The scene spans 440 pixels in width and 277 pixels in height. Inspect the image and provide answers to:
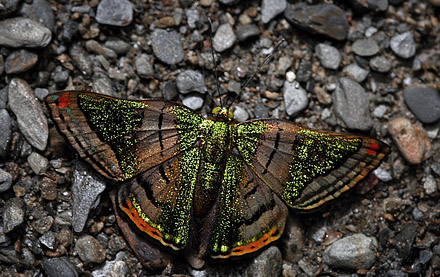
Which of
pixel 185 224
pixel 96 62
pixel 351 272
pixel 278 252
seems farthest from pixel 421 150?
pixel 96 62

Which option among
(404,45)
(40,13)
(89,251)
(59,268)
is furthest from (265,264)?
(40,13)

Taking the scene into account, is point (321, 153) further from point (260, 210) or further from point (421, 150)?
point (421, 150)

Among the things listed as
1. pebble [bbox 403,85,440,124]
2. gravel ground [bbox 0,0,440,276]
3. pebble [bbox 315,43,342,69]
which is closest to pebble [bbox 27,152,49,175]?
gravel ground [bbox 0,0,440,276]

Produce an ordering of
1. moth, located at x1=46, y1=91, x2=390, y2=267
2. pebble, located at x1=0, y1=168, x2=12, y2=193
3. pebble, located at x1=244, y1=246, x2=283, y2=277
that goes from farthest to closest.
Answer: pebble, located at x1=244, y1=246, x2=283, y2=277
pebble, located at x1=0, y1=168, x2=12, y2=193
moth, located at x1=46, y1=91, x2=390, y2=267

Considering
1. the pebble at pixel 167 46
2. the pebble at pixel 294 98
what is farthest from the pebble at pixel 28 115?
the pebble at pixel 294 98

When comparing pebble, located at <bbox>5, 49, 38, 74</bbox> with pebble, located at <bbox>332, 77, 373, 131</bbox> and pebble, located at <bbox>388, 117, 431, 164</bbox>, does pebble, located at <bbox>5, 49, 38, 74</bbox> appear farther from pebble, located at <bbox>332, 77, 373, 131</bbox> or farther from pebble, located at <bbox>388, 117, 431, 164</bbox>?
pebble, located at <bbox>388, 117, 431, 164</bbox>

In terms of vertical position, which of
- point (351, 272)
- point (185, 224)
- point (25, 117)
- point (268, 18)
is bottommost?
point (351, 272)
